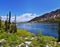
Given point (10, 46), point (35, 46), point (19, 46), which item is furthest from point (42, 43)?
point (10, 46)

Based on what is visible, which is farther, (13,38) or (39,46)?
(13,38)

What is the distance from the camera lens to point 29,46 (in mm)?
8305

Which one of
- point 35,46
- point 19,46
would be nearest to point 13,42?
point 19,46

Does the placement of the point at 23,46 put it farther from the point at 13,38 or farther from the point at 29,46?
the point at 13,38

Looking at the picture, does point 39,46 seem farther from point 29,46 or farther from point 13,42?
point 13,42

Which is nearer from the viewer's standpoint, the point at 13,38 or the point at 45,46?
the point at 45,46

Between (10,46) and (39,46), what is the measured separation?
1.52 meters

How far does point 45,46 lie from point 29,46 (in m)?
0.75

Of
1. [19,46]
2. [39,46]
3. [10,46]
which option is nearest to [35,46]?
[39,46]

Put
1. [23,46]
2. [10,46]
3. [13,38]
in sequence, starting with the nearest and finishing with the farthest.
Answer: [10,46] → [23,46] → [13,38]

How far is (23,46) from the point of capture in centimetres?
827

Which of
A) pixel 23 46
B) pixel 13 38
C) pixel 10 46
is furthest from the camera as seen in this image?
pixel 13 38

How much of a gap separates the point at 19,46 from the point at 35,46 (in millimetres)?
769

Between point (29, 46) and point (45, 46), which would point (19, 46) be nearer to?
point (29, 46)
